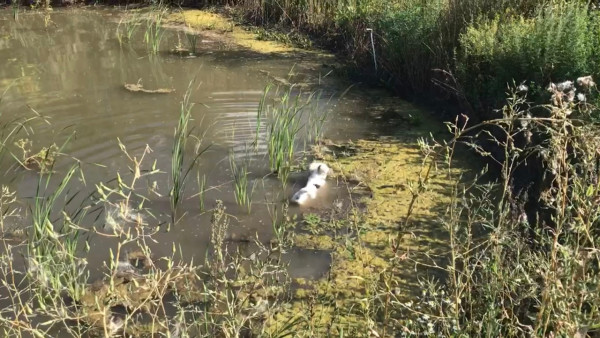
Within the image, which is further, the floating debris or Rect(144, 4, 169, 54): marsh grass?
Rect(144, 4, 169, 54): marsh grass

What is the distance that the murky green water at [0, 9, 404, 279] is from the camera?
412 centimetres

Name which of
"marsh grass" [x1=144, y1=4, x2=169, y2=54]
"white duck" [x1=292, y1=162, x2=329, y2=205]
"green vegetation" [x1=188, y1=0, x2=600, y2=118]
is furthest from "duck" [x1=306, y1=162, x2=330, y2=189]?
"marsh grass" [x1=144, y1=4, x2=169, y2=54]

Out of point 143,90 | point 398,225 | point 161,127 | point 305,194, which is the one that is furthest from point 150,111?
point 398,225

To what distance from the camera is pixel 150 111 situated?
5.91m

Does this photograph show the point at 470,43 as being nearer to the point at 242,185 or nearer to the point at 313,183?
the point at 313,183

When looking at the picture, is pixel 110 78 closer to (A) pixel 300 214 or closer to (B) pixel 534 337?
(A) pixel 300 214

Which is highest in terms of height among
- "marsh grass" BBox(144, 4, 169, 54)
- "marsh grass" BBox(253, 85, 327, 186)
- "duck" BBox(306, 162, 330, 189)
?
"marsh grass" BBox(144, 4, 169, 54)

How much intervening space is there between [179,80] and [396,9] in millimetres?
2478

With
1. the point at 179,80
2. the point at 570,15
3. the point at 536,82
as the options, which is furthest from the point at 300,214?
the point at 179,80

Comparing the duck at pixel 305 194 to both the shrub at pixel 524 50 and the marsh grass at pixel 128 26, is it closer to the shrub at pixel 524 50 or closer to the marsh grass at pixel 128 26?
the shrub at pixel 524 50

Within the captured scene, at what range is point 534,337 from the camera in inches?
71.9

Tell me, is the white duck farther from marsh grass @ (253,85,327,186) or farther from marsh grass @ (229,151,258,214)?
marsh grass @ (229,151,258,214)

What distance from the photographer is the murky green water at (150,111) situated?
4121 mm

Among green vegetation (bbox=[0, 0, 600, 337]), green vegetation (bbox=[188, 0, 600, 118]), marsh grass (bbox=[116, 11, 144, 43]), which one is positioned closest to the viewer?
green vegetation (bbox=[0, 0, 600, 337])
